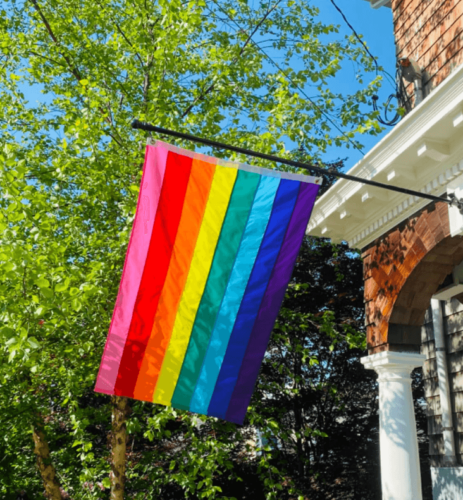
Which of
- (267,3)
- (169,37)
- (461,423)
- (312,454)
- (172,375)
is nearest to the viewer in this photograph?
(172,375)

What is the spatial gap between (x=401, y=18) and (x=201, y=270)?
5604 mm

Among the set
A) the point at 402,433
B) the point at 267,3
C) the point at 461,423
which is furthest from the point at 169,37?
the point at 461,423

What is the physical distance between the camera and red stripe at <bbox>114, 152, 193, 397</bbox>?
376cm

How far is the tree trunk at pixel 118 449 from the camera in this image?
6.85 meters

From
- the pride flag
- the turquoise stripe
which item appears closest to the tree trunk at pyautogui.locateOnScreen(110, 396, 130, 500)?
the pride flag

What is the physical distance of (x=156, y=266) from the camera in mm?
3828

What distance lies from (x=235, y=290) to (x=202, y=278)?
0.84 feet

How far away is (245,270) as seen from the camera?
3834mm

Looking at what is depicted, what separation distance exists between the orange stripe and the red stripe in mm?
36

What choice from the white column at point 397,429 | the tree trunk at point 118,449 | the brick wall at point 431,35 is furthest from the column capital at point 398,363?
the tree trunk at point 118,449

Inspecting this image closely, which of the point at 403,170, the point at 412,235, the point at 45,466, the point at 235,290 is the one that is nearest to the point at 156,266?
the point at 235,290

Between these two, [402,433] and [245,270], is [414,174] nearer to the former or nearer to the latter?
[245,270]

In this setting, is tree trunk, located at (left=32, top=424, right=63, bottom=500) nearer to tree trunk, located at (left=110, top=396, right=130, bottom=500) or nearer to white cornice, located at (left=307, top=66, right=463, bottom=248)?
tree trunk, located at (left=110, top=396, right=130, bottom=500)

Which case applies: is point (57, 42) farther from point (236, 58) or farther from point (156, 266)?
point (156, 266)
